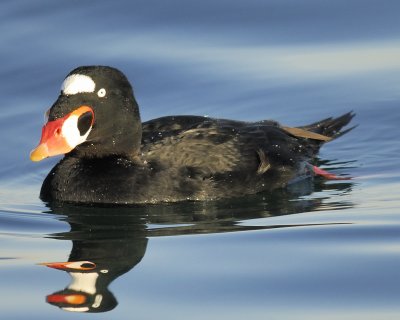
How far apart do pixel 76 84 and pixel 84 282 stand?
234 centimetres

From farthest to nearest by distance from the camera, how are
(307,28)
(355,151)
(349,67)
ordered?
(307,28), (349,67), (355,151)

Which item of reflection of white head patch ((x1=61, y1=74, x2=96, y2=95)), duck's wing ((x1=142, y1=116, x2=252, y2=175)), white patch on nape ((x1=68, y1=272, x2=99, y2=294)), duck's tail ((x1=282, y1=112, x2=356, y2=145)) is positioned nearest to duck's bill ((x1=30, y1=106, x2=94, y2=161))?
reflection of white head patch ((x1=61, y1=74, x2=96, y2=95))

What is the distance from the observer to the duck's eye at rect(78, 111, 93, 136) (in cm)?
1043

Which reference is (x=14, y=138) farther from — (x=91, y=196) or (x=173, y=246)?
(x=173, y=246)

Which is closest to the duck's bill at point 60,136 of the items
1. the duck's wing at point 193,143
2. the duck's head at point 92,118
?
the duck's head at point 92,118

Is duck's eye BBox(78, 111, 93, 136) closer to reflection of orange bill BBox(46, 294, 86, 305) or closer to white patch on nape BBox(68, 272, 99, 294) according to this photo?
white patch on nape BBox(68, 272, 99, 294)

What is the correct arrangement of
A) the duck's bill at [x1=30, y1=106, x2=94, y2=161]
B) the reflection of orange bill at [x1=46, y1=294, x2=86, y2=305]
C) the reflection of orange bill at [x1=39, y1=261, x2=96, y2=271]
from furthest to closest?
1. the duck's bill at [x1=30, y1=106, x2=94, y2=161]
2. the reflection of orange bill at [x1=39, y1=261, x2=96, y2=271]
3. the reflection of orange bill at [x1=46, y1=294, x2=86, y2=305]

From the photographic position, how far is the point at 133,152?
425 inches

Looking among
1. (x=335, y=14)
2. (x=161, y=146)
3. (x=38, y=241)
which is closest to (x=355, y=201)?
(x=161, y=146)

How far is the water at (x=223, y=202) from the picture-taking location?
820cm

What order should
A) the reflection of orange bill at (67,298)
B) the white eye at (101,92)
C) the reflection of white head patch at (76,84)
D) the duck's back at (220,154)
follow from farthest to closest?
1. the duck's back at (220,154)
2. the white eye at (101,92)
3. the reflection of white head patch at (76,84)
4. the reflection of orange bill at (67,298)

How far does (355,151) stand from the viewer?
1227cm

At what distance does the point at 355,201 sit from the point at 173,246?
1990mm

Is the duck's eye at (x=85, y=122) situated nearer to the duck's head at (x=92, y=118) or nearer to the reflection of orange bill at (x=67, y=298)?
the duck's head at (x=92, y=118)
